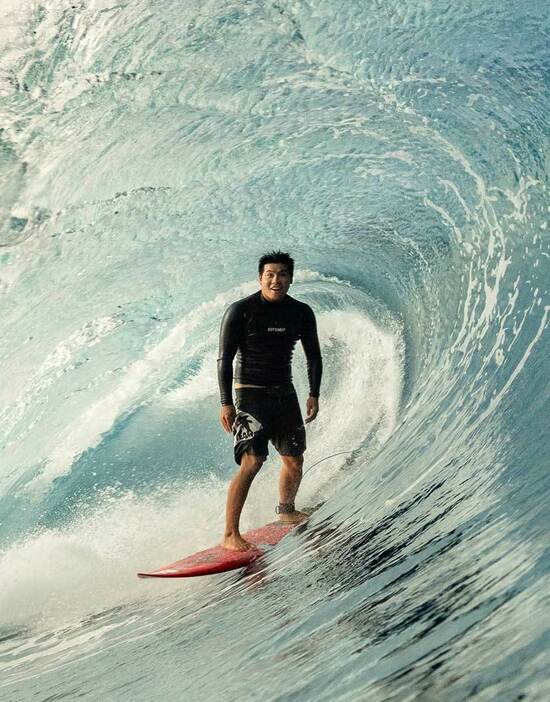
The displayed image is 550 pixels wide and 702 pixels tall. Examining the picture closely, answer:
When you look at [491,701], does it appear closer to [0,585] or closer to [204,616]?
[204,616]

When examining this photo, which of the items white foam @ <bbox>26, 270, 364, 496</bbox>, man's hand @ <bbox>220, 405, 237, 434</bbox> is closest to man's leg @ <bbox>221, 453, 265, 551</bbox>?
man's hand @ <bbox>220, 405, 237, 434</bbox>

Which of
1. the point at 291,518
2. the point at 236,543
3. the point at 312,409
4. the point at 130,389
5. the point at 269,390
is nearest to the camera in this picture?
the point at 236,543

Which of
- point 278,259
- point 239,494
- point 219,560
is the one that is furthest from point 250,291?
point 219,560

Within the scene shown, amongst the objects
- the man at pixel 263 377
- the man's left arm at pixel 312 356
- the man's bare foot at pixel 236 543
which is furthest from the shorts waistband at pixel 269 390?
the man's bare foot at pixel 236 543

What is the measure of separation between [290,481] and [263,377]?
59 cm

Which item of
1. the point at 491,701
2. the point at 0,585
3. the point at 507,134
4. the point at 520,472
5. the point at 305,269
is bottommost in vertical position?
the point at 491,701

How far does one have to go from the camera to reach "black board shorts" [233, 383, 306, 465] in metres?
4.01

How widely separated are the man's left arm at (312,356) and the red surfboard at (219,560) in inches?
24.7

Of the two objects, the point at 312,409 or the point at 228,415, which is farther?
the point at 312,409

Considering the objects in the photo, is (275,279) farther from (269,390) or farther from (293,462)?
(293,462)

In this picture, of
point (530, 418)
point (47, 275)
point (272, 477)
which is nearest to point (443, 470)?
point (530, 418)

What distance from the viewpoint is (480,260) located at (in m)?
5.78

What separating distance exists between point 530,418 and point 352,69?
270 cm

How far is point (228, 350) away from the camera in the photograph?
3.95m
